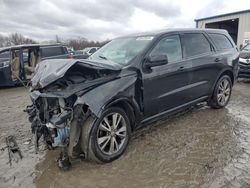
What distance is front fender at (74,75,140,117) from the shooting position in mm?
A: 3264

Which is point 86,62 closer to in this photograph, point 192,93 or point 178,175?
point 178,175

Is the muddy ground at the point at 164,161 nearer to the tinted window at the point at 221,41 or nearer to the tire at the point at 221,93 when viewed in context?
the tire at the point at 221,93

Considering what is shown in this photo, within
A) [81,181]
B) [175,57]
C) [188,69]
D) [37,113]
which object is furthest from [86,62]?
[188,69]

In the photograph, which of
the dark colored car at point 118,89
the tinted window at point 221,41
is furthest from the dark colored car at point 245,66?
the dark colored car at point 118,89

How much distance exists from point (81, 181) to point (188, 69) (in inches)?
107

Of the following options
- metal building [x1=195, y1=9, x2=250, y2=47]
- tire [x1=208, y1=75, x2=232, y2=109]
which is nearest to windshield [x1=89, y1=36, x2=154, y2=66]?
tire [x1=208, y1=75, x2=232, y2=109]

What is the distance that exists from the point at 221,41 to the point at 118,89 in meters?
3.31

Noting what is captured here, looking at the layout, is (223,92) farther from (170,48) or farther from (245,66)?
(245,66)

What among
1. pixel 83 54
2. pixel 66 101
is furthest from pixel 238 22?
pixel 66 101

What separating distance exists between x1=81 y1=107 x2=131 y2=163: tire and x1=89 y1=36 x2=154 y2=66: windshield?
0.84 meters

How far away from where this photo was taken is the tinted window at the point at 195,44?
493 cm

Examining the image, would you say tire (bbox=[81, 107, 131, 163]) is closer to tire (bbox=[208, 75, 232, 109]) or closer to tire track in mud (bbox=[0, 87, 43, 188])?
tire track in mud (bbox=[0, 87, 43, 188])

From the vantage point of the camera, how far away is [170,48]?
4605 millimetres

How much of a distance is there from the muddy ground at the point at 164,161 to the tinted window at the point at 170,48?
4.18ft
